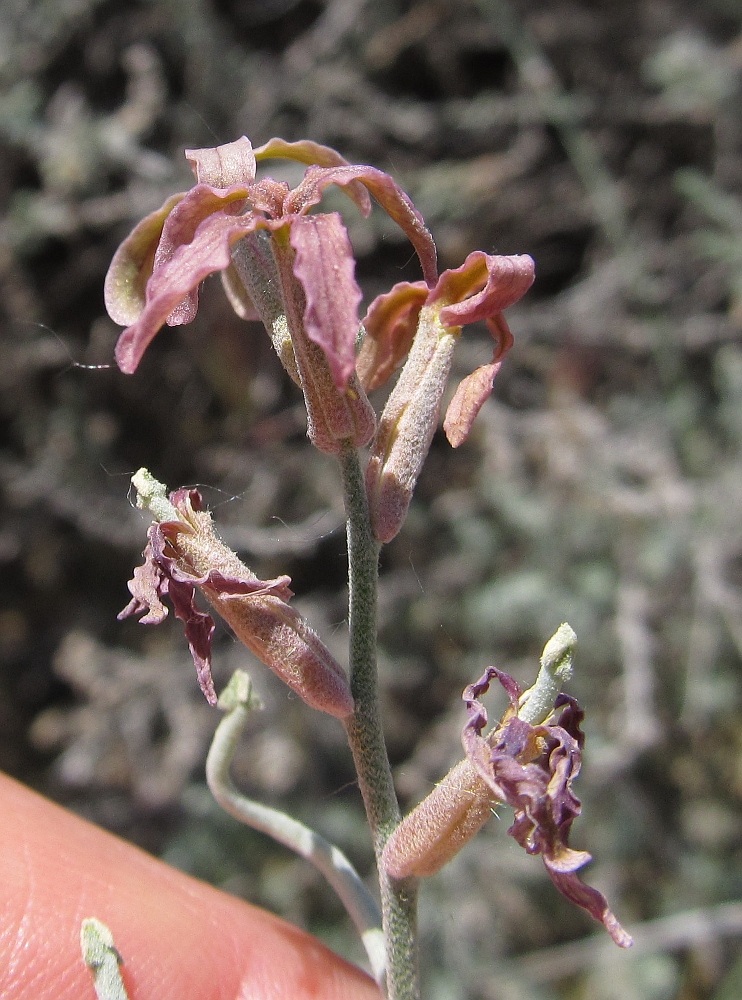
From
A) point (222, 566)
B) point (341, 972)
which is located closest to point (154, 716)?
point (341, 972)

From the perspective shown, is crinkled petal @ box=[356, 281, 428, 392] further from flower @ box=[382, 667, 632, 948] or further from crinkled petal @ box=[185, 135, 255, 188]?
flower @ box=[382, 667, 632, 948]

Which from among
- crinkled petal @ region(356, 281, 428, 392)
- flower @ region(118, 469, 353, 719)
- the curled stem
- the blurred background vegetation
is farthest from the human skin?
crinkled petal @ region(356, 281, 428, 392)

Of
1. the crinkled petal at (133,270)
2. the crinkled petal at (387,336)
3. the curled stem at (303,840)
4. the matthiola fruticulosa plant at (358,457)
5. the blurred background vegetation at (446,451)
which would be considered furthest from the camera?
the blurred background vegetation at (446,451)

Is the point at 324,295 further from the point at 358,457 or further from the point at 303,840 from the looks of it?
the point at 303,840

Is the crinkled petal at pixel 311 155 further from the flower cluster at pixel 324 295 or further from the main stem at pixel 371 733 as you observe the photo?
the main stem at pixel 371 733

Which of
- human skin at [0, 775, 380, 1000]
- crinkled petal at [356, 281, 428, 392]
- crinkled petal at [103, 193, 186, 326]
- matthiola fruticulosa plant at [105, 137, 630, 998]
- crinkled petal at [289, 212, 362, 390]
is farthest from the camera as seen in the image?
human skin at [0, 775, 380, 1000]

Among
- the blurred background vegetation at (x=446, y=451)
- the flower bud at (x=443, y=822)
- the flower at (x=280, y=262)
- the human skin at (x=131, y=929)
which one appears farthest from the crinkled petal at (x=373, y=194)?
the blurred background vegetation at (x=446, y=451)

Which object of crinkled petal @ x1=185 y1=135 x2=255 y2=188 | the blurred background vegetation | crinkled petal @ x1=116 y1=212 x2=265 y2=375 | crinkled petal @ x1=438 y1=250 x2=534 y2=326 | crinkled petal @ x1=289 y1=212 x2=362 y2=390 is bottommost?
the blurred background vegetation

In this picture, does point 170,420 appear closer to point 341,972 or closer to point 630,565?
point 630,565
